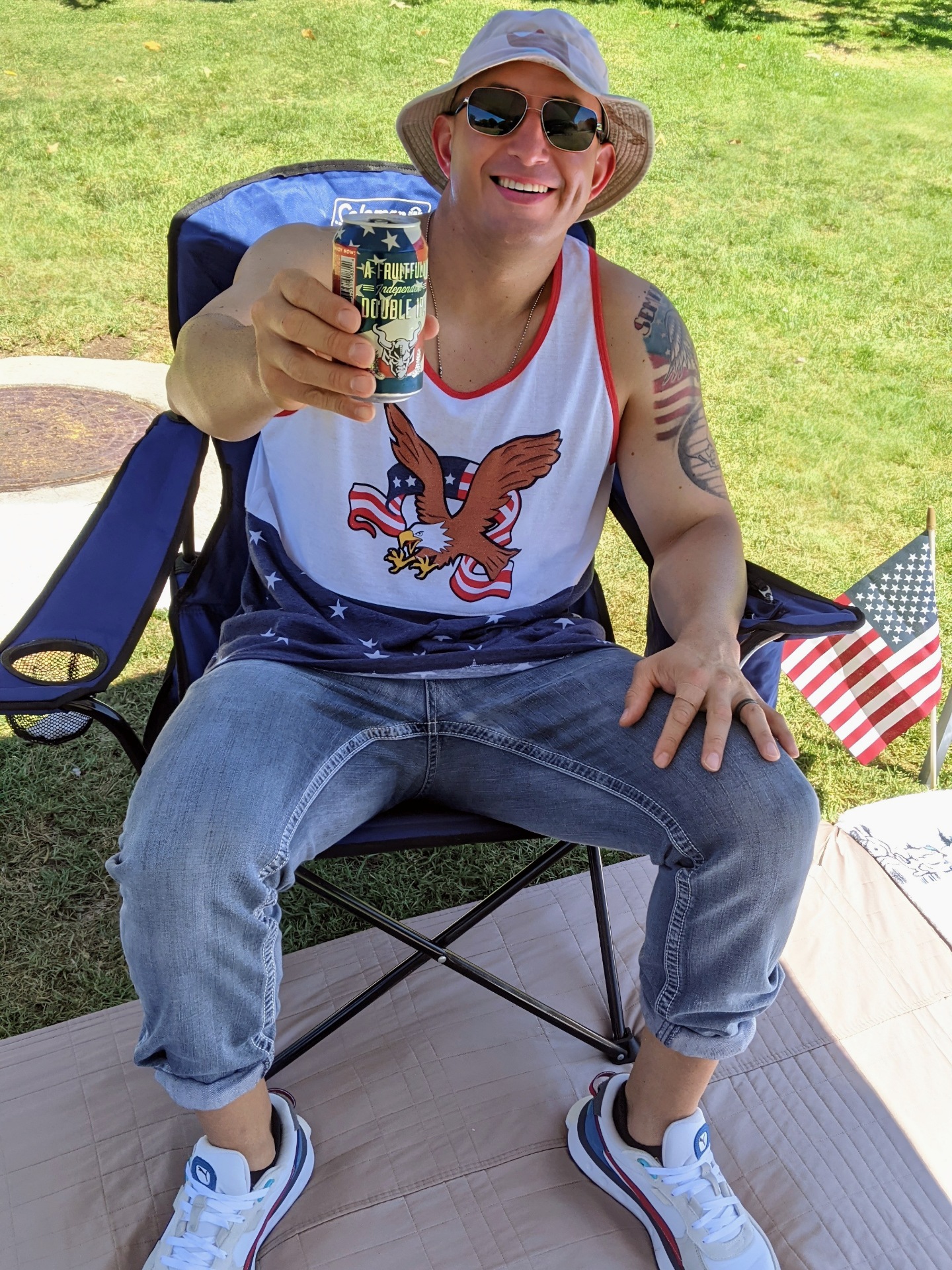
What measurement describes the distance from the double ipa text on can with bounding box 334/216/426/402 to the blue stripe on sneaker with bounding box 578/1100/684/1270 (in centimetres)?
129

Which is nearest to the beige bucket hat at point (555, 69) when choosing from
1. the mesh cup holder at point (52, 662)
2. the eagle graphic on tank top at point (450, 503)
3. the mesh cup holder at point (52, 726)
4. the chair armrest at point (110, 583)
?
the eagle graphic on tank top at point (450, 503)

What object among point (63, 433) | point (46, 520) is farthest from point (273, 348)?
point (63, 433)

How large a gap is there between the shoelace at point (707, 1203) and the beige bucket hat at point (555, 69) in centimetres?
176

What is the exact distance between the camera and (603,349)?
2010 mm

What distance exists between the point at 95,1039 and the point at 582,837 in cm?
106

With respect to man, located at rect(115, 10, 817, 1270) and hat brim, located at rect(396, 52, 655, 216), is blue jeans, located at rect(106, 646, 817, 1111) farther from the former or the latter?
hat brim, located at rect(396, 52, 655, 216)

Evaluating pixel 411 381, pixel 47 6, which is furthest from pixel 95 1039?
pixel 47 6

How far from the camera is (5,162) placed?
20.6 ft

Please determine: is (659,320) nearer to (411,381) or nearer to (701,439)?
(701,439)

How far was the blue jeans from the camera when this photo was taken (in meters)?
1.53

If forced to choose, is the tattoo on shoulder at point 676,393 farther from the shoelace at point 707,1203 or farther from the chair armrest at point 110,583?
the shoelace at point 707,1203

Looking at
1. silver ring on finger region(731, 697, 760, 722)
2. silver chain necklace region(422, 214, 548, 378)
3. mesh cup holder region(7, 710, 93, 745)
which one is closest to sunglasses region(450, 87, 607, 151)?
silver chain necklace region(422, 214, 548, 378)

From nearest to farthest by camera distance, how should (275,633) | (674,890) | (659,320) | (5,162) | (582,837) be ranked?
(674,890) < (582,837) < (275,633) < (659,320) < (5,162)

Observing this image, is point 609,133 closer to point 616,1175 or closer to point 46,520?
point 616,1175
